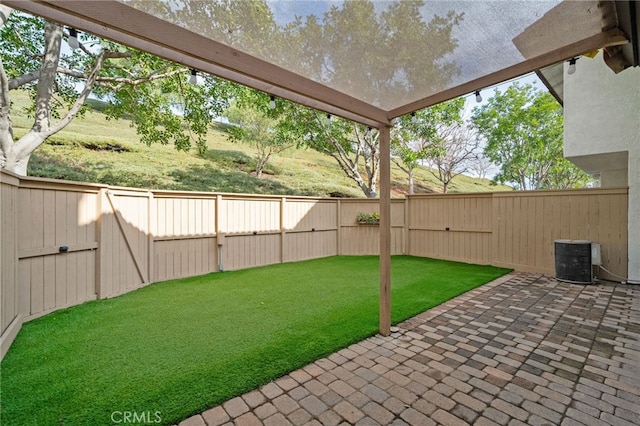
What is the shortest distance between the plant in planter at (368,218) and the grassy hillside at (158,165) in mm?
6115

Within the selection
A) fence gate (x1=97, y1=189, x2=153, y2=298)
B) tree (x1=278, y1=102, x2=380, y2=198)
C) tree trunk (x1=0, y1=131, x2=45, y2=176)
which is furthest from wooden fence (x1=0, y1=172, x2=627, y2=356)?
tree (x1=278, y1=102, x2=380, y2=198)

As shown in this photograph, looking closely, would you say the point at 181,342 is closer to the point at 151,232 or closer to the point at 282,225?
the point at 151,232

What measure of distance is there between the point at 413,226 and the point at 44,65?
29.9ft

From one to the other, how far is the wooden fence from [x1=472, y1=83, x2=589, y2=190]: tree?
8.93 meters

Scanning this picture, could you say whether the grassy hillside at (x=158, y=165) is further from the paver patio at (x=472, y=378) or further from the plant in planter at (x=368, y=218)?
the paver patio at (x=472, y=378)

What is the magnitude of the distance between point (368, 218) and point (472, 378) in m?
5.80

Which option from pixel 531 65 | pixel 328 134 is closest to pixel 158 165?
pixel 328 134

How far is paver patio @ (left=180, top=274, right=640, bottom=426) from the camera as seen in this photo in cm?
165

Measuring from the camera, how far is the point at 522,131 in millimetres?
12977

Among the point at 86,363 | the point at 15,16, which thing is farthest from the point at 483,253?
the point at 15,16

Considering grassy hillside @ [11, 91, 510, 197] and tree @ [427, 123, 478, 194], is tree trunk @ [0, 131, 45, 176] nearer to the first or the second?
grassy hillside @ [11, 91, 510, 197]

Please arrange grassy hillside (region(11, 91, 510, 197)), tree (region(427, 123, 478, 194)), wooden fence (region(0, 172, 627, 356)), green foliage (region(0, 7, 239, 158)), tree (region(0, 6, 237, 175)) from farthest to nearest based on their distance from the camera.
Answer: tree (region(427, 123, 478, 194)) < grassy hillside (region(11, 91, 510, 197)) < green foliage (region(0, 7, 239, 158)) < tree (region(0, 6, 237, 175)) < wooden fence (region(0, 172, 627, 356))

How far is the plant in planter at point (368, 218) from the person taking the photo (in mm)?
7664

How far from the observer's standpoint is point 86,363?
219 centimetres
